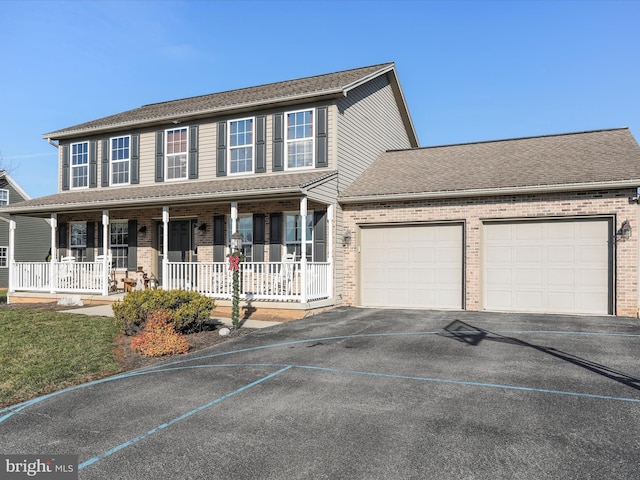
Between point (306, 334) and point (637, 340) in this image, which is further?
point (306, 334)

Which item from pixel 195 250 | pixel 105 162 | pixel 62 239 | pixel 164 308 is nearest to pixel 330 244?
pixel 195 250

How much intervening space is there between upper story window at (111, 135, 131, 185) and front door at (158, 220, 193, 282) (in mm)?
2684

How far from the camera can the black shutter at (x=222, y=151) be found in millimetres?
15149

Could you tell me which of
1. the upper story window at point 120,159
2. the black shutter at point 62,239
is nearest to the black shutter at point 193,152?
the upper story window at point 120,159

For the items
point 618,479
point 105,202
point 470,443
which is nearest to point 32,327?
point 105,202

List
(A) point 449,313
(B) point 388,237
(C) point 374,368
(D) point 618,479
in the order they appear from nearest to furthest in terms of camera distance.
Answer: (D) point 618,479 < (C) point 374,368 < (A) point 449,313 < (B) point 388,237

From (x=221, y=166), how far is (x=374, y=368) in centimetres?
1014

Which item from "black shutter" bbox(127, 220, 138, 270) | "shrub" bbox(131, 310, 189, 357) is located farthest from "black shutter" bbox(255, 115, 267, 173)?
"shrub" bbox(131, 310, 189, 357)

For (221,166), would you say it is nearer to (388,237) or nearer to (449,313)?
(388,237)

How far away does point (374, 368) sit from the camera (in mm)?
6953

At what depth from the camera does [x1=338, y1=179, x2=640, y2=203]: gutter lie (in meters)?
11.3

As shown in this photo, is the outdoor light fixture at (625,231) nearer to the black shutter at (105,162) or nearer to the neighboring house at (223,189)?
the neighboring house at (223,189)

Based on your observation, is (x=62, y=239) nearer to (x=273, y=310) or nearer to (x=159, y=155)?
(x=159, y=155)
